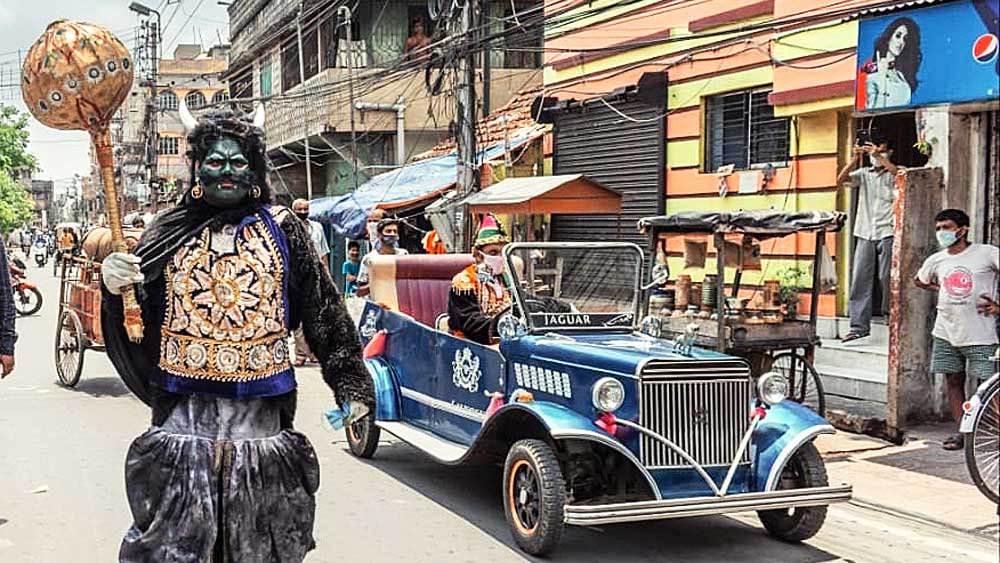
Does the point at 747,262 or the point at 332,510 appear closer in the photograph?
the point at 332,510

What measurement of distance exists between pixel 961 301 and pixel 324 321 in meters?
5.96

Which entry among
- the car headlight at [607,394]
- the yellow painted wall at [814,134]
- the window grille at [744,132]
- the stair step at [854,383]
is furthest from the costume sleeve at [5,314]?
the window grille at [744,132]

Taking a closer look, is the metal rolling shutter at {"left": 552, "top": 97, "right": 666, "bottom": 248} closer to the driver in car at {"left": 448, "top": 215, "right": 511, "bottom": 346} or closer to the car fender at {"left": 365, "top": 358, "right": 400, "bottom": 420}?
the car fender at {"left": 365, "top": 358, "right": 400, "bottom": 420}

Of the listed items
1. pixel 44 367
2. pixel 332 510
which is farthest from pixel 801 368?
pixel 44 367

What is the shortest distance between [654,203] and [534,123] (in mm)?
4443

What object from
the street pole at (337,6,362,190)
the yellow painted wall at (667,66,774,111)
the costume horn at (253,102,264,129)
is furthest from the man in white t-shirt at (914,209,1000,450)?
the street pole at (337,6,362,190)

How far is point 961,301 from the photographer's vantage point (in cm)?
845

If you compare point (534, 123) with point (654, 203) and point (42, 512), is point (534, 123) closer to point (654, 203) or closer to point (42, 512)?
point (654, 203)

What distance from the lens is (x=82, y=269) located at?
12266 mm

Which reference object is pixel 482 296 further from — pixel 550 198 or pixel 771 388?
pixel 550 198

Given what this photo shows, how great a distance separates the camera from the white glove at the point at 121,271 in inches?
146

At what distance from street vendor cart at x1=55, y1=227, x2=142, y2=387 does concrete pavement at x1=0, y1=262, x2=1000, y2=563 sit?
2.00m

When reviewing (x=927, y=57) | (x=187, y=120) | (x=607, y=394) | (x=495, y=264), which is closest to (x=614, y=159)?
(x=927, y=57)

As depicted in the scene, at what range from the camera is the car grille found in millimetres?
6051
